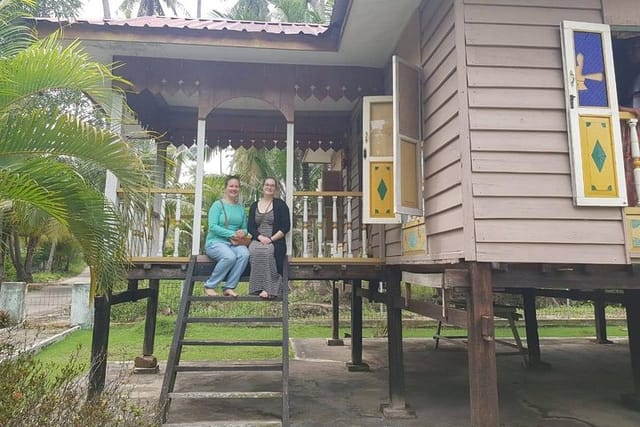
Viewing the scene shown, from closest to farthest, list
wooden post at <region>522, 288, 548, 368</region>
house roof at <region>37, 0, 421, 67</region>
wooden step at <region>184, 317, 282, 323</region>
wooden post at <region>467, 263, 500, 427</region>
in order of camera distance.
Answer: wooden post at <region>467, 263, 500, 427</region> → wooden step at <region>184, 317, 282, 323</region> → house roof at <region>37, 0, 421, 67</region> → wooden post at <region>522, 288, 548, 368</region>

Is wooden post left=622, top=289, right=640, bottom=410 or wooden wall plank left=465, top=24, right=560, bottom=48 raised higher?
wooden wall plank left=465, top=24, right=560, bottom=48

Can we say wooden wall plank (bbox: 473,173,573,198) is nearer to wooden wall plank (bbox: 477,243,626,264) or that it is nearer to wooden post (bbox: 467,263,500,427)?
wooden wall plank (bbox: 477,243,626,264)

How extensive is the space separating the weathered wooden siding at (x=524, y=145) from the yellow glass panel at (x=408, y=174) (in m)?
0.77

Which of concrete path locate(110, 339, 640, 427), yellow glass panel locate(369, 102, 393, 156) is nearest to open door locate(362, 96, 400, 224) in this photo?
yellow glass panel locate(369, 102, 393, 156)

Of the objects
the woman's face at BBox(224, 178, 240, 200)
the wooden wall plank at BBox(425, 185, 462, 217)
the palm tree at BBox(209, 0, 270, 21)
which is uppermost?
the palm tree at BBox(209, 0, 270, 21)

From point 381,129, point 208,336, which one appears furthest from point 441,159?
point 208,336

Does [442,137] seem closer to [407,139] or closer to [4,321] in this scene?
[407,139]

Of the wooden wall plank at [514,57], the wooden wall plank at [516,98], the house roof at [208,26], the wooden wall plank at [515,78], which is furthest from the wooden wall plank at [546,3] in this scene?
the house roof at [208,26]

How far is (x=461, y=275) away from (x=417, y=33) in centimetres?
240

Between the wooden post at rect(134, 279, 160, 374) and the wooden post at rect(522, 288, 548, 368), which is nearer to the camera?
the wooden post at rect(134, 279, 160, 374)

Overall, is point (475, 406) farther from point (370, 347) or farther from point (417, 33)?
point (370, 347)


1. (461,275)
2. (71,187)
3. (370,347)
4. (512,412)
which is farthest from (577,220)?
(370,347)

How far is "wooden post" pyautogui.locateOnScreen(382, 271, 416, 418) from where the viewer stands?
475 centimetres

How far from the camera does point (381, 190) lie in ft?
14.8
